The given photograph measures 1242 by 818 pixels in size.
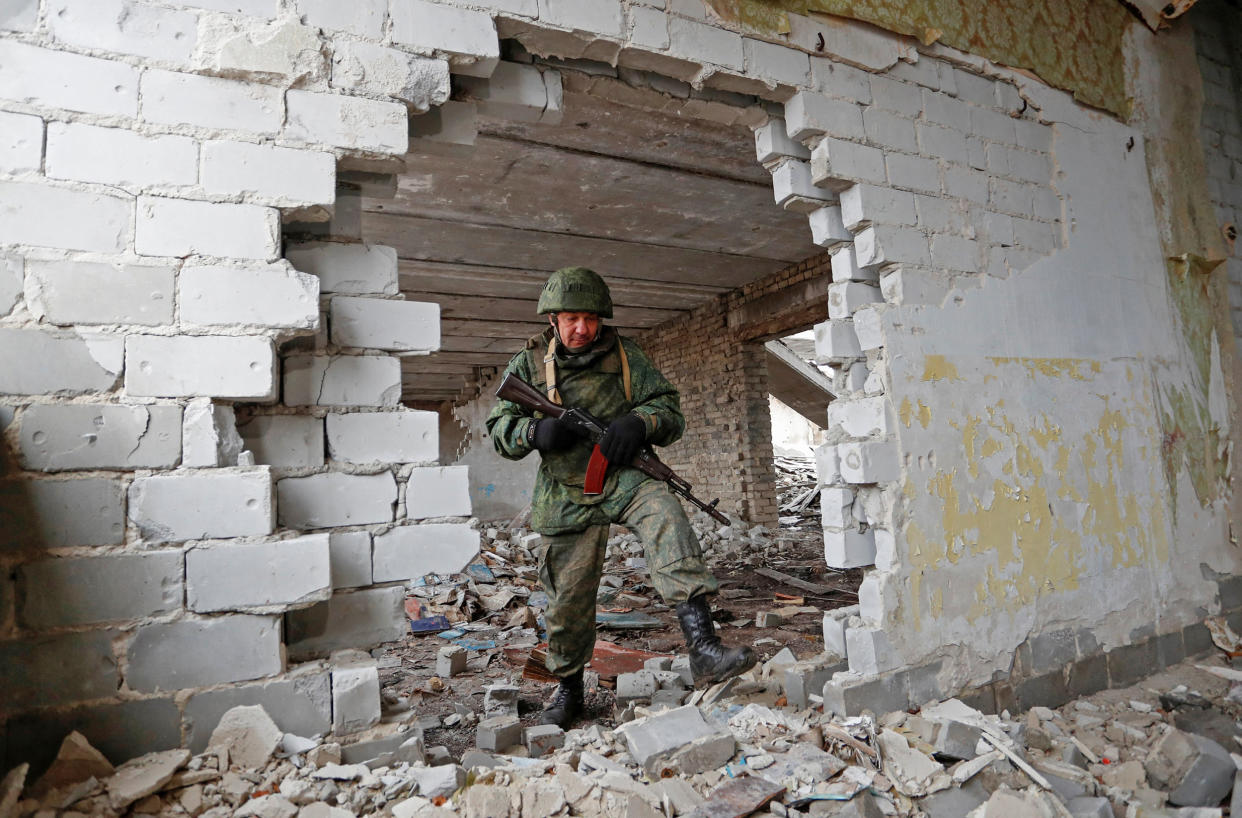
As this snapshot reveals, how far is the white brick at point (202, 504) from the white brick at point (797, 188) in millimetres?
2347

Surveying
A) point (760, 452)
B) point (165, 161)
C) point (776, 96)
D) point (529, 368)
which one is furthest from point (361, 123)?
point (760, 452)

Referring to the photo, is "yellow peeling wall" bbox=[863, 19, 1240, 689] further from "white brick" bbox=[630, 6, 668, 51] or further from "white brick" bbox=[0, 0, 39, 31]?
"white brick" bbox=[0, 0, 39, 31]

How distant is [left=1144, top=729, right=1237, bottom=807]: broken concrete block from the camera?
2367mm

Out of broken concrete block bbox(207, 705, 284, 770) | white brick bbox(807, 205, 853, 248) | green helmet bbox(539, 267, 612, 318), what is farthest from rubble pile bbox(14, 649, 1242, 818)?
white brick bbox(807, 205, 853, 248)

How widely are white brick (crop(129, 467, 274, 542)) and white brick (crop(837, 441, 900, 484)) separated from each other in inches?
85.2

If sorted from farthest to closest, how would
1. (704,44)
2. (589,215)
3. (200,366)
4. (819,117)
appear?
(589,215) < (819,117) < (704,44) < (200,366)

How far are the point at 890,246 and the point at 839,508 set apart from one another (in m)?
1.15

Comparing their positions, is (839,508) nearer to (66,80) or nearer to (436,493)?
(436,493)

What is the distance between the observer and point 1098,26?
4066 mm

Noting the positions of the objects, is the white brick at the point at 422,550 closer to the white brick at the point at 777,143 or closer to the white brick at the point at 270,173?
the white brick at the point at 270,173

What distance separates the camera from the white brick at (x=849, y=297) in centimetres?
318

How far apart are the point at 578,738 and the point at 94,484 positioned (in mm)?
1692

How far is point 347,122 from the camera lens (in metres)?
2.24

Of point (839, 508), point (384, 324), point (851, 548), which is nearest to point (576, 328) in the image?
point (384, 324)
